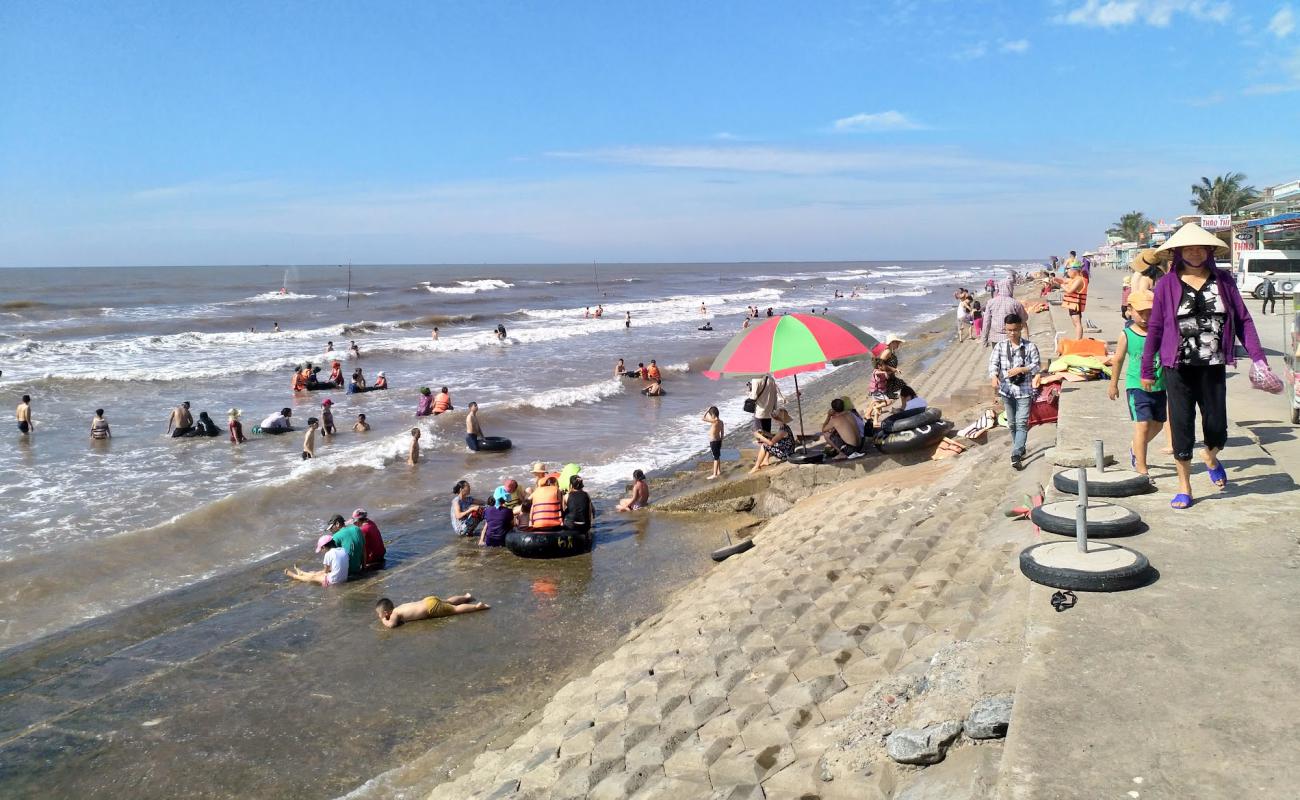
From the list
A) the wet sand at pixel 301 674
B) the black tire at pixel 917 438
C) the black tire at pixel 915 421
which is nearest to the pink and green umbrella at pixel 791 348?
the black tire at pixel 915 421

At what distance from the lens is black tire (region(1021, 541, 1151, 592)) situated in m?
3.93

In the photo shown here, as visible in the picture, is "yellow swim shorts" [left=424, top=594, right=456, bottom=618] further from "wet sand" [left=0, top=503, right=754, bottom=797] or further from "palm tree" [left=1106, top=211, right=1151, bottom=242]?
"palm tree" [left=1106, top=211, right=1151, bottom=242]

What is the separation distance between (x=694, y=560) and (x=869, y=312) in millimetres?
43279

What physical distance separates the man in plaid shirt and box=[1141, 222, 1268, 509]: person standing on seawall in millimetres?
2138

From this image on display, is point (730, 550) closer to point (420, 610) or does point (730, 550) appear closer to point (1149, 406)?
point (420, 610)

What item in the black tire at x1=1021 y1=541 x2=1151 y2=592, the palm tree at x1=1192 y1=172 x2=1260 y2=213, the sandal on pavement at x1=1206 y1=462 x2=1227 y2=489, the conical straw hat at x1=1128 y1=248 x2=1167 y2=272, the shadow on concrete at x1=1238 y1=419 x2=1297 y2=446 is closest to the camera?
the black tire at x1=1021 y1=541 x2=1151 y2=592

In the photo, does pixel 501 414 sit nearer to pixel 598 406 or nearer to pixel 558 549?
pixel 598 406

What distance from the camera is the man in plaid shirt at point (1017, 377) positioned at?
7.22m

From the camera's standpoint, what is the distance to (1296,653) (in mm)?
3305

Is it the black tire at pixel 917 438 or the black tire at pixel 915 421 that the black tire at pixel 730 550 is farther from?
the black tire at pixel 915 421

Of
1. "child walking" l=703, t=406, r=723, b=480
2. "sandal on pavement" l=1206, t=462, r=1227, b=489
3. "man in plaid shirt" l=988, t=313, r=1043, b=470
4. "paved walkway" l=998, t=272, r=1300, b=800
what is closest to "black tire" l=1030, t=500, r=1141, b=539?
"paved walkway" l=998, t=272, r=1300, b=800

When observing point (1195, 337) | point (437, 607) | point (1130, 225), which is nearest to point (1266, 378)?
point (1195, 337)

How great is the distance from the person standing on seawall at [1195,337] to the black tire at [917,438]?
507 centimetres

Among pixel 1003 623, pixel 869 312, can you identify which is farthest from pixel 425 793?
pixel 869 312
